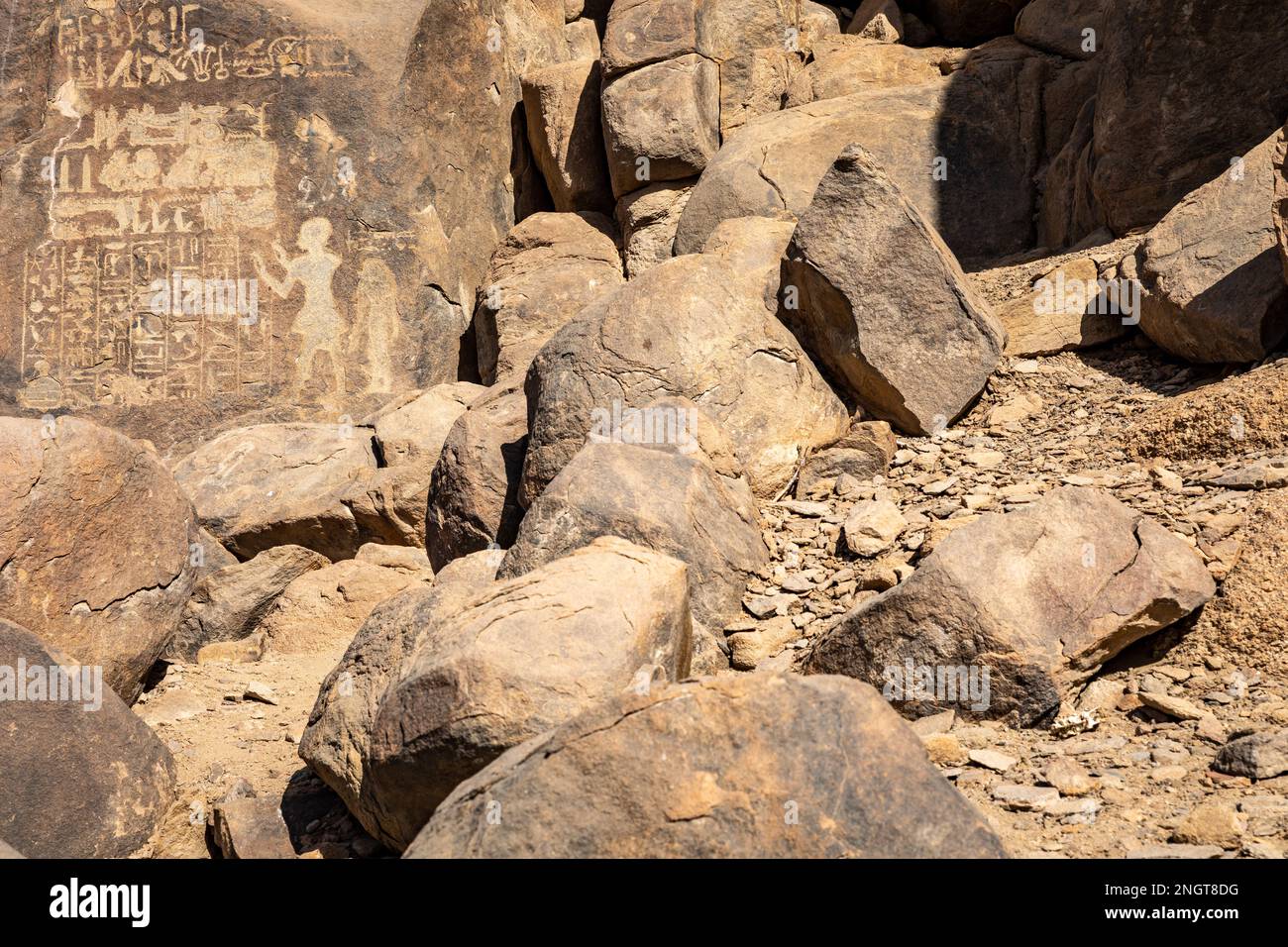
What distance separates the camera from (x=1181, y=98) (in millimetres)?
5680

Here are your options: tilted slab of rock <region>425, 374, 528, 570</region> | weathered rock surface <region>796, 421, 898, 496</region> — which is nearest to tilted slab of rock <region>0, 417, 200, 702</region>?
tilted slab of rock <region>425, 374, 528, 570</region>

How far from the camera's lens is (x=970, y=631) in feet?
11.4

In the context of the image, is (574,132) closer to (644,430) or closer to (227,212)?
(227,212)

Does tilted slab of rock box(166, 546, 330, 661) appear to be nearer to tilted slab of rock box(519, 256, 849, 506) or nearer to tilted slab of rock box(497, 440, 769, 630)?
tilted slab of rock box(519, 256, 849, 506)

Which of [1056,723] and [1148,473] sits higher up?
[1148,473]

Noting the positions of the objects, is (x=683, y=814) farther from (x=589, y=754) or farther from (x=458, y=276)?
(x=458, y=276)

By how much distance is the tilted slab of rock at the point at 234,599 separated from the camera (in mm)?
5496

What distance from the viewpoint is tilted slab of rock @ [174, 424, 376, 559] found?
620 centimetres

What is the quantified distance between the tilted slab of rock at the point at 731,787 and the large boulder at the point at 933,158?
14.4 feet

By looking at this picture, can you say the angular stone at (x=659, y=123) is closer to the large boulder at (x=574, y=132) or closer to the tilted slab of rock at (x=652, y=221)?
the tilted slab of rock at (x=652, y=221)

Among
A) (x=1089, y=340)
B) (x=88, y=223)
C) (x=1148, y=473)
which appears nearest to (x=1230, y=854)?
(x=1148, y=473)

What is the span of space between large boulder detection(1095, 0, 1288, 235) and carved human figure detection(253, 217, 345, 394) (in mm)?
4126

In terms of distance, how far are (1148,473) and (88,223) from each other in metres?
5.88

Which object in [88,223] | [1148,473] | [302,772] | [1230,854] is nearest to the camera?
[1230,854]
